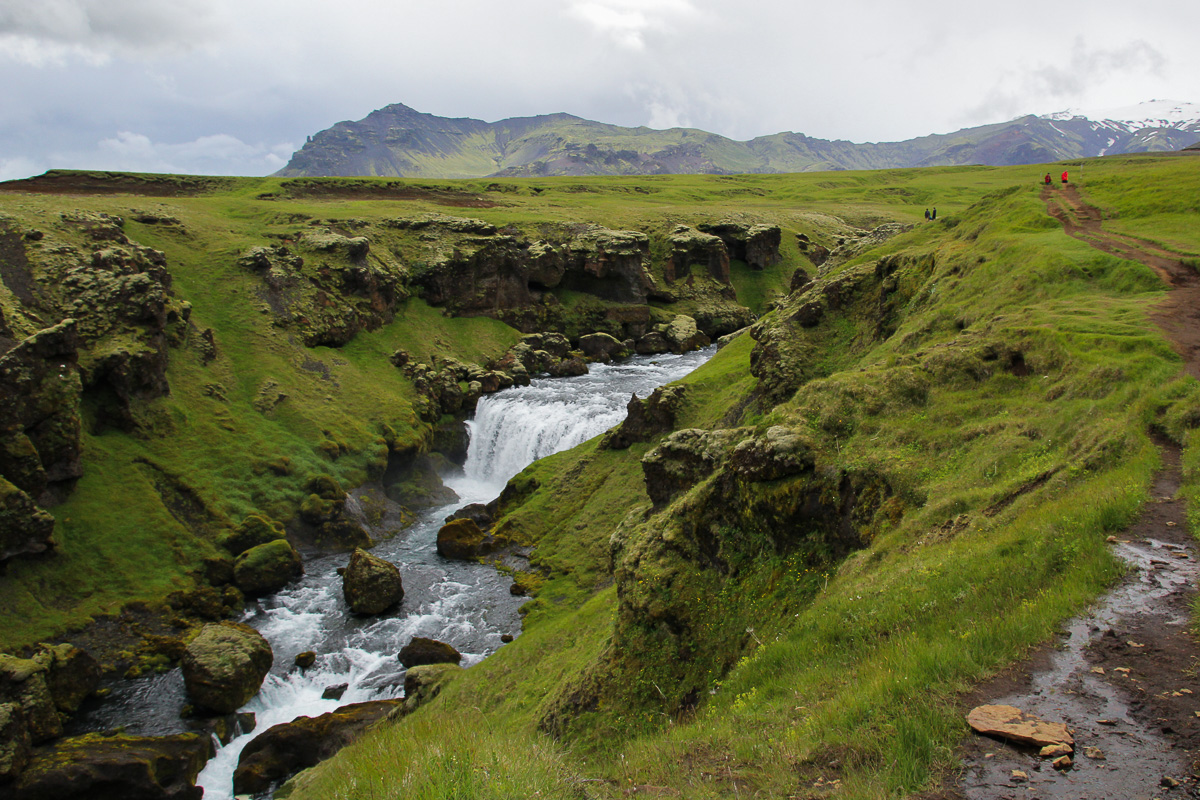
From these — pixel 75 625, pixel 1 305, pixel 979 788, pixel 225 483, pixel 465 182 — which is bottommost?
pixel 75 625

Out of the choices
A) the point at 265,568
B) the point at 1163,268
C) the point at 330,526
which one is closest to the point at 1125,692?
the point at 1163,268

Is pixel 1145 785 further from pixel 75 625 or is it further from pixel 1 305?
pixel 1 305

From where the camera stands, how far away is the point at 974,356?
675 inches

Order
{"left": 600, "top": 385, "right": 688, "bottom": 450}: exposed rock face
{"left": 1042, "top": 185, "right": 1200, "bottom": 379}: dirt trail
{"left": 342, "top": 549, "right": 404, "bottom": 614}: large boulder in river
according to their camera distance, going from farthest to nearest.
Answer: {"left": 600, "top": 385, "right": 688, "bottom": 450}: exposed rock face < {"left": 342, "top": 549, "right": 404, "bottom": 614}: large boulder in river < {"left": 1042, "top": 185, "right": 1200, "bottom": 379}: dirt trail

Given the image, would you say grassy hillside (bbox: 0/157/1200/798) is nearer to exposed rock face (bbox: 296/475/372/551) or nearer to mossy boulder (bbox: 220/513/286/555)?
mossy boulder (bbox: 220/513/286/555)

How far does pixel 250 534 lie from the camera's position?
36875mm

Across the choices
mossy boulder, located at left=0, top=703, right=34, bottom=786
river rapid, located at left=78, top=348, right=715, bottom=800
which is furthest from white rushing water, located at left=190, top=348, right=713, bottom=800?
mossy boulder, located at left=0, top=703, right=34, bottom=786

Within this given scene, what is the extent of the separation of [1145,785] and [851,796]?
2.23 meters

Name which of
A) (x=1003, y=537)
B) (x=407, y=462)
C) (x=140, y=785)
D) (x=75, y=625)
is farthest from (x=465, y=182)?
(x=1003, y=537)

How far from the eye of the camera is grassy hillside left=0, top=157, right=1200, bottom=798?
293 inches

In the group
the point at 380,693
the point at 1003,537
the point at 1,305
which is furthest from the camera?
the point at 1,305

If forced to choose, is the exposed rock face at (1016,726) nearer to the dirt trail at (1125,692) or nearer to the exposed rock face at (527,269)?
the dirt trail at (1125,692)

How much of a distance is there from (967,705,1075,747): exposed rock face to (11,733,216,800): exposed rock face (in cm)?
2512

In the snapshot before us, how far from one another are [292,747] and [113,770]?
521 cm
